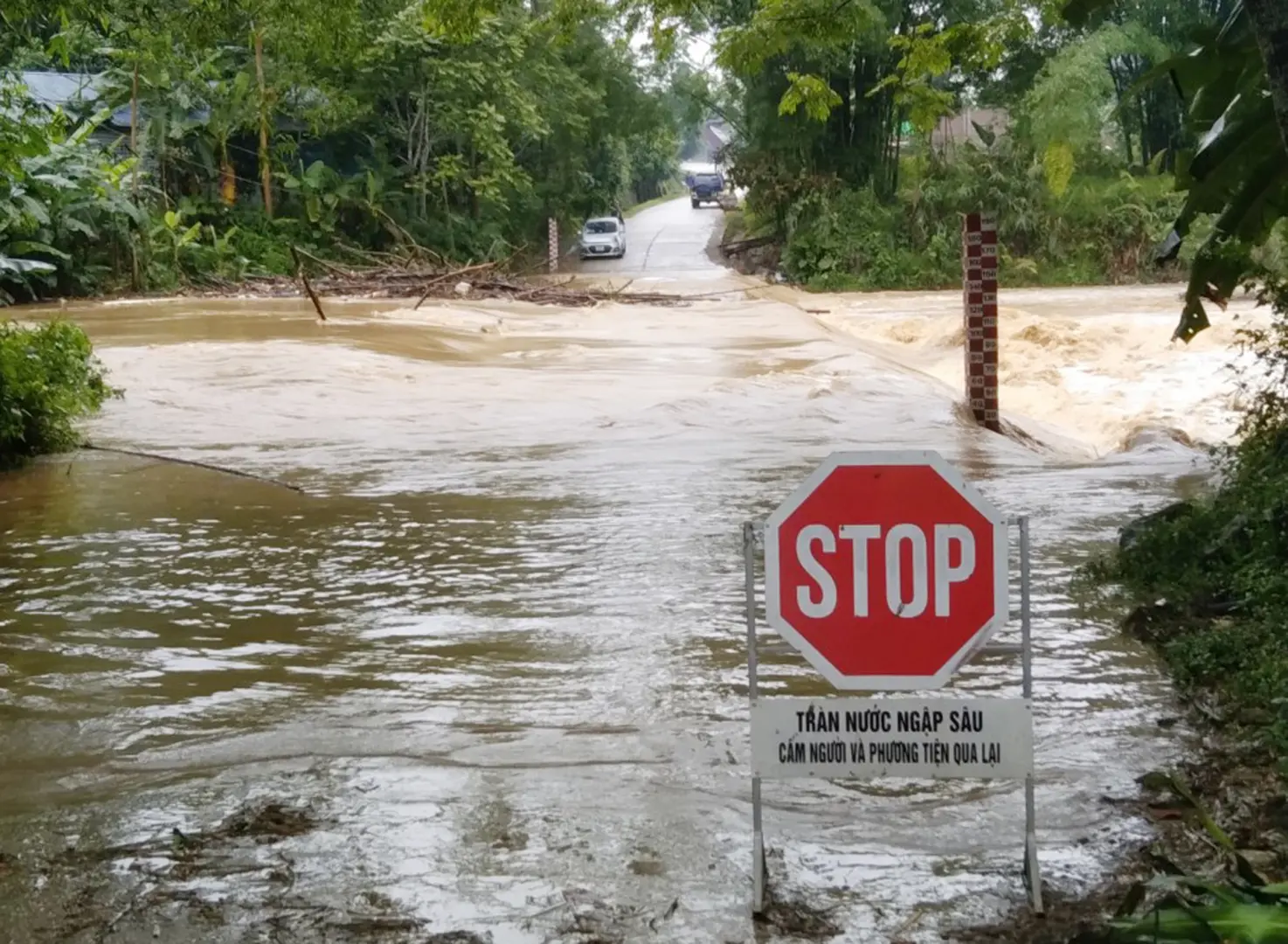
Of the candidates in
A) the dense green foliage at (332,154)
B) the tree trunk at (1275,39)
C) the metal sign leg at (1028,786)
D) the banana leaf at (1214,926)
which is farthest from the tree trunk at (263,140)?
the banana leaf at (1214,926)

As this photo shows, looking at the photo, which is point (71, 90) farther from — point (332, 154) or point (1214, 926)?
point (1214, 926)

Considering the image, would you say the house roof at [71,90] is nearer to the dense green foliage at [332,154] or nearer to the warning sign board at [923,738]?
the dense green foliage at [332,154]

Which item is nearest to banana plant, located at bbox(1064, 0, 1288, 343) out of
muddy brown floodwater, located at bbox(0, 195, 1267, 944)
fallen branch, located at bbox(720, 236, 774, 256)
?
muddy brown floodwater, located at bbox(0, 195, 1267, 944)

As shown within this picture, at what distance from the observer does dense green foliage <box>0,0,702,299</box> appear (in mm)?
30297

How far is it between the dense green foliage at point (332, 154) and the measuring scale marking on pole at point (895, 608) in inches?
916

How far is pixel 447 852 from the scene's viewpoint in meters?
4.31

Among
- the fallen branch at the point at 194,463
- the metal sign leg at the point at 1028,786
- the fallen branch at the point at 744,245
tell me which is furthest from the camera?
the fallen branch at the point at 744,245

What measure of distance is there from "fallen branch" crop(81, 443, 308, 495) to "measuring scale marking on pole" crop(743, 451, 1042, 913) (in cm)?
786

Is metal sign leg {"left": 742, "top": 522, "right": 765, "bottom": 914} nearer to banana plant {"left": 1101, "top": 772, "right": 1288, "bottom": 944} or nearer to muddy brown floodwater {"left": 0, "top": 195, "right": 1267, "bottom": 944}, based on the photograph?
muddy brown floodwater {"left": 0, "top": 195, "right": 1267, "bottom": 944}

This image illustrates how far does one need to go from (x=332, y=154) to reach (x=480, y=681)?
3798 cm

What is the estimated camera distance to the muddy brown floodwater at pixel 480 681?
406 centimetres

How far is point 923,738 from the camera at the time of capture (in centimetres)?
369

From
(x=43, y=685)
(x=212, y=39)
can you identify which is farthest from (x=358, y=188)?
(x=43, y=685)

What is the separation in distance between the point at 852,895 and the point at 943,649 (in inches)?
31.7
